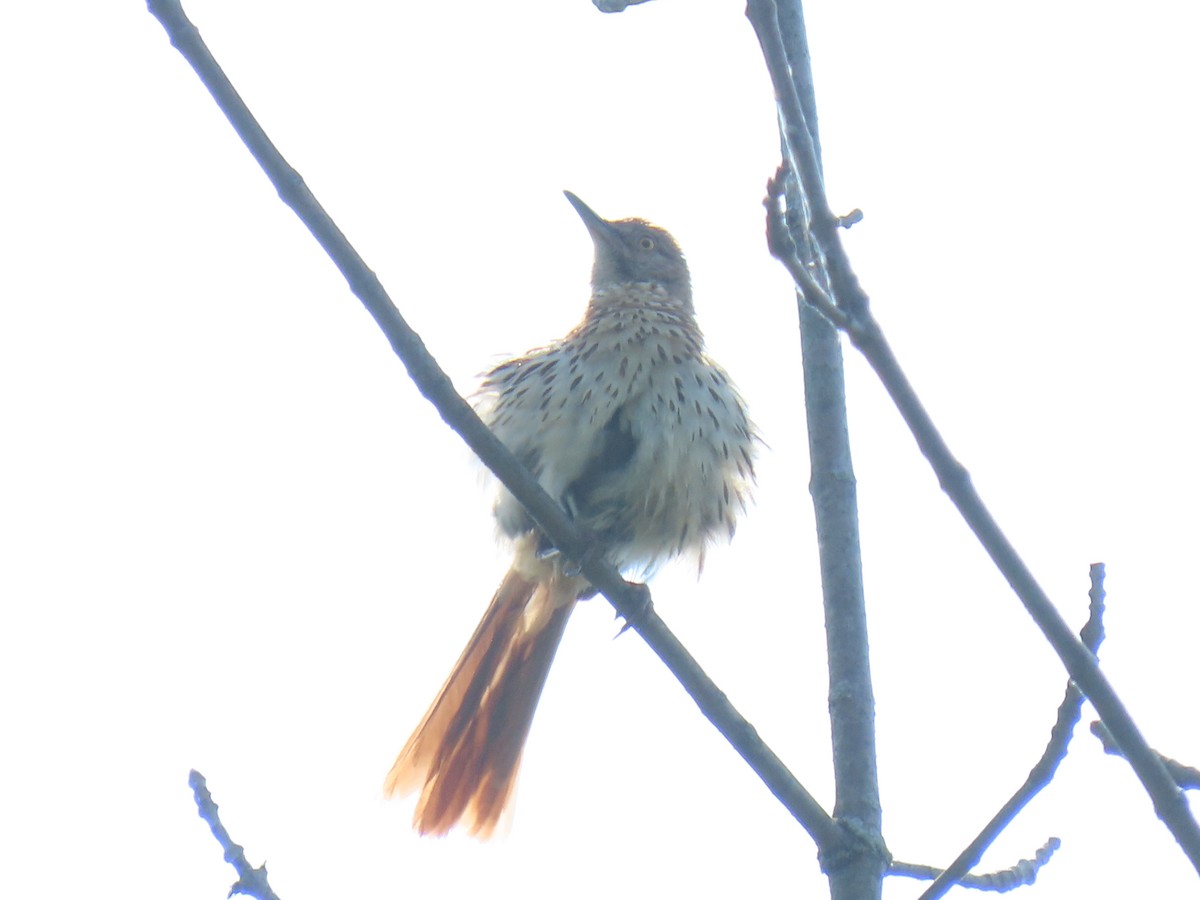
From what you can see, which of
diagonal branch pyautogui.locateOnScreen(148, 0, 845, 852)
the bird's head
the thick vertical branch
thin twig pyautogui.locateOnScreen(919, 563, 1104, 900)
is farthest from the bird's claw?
the bird's head

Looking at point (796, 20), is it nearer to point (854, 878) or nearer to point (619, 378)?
point (619, 378)

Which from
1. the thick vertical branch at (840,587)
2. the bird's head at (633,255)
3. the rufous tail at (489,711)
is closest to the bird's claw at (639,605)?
the thick vertical branch at (840,587)

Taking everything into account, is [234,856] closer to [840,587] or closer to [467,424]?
[467,424]

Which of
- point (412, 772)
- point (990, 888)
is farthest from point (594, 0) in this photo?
point (412, 772)

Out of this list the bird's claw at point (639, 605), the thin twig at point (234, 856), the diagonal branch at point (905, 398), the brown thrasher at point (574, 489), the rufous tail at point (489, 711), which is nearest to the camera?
the diagonal branch at point (905, 398)

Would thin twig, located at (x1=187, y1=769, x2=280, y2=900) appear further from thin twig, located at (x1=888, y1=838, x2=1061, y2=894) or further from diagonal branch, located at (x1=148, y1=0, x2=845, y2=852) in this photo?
thin twig, located at (x1=888, y1=838, x2=1061, y2=894)

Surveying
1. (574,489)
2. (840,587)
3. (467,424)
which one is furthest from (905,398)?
(574,489)

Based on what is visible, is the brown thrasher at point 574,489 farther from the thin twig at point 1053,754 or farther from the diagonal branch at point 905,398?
the diagonal branch at point 905,398
